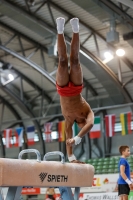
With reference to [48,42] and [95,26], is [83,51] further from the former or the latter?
[48,42]

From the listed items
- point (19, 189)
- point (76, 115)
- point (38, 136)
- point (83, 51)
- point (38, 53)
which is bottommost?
point (19, 189)

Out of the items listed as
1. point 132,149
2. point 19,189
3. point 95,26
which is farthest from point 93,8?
point 19,189

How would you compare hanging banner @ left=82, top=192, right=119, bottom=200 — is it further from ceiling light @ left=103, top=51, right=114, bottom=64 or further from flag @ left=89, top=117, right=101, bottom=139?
ceiling light @ left=103, top=51, right=114, bottom=64

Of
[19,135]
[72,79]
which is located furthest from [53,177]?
[19,135]

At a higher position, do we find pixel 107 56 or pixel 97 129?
pixel 107 56

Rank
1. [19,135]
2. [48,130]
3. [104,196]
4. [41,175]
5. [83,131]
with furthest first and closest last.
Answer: [19,135], [48,130], [104,196], [83,131], [41,175]

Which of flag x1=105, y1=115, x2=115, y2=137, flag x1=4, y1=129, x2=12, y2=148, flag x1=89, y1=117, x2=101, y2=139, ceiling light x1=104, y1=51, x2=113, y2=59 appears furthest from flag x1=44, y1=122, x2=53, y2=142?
ceiling light x1=104, y1=51, x2=113, y2=59

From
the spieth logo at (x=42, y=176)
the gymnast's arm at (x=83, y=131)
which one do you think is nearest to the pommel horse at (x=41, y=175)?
the spieth logo at (x=42, y=176)

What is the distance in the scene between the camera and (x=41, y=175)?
5.56 m

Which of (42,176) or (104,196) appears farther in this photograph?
(104,196)

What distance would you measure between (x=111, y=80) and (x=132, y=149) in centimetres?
394

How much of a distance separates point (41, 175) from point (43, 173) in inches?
2.1

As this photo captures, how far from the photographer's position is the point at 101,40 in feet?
56.6

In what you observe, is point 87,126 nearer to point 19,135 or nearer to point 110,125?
point 110,125
